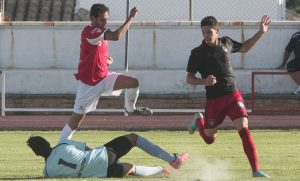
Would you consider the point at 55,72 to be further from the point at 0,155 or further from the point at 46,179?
the point at 46,179

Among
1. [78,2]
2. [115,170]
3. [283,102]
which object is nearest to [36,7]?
[78,2]

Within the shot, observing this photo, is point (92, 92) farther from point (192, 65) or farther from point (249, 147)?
point (249, 147)

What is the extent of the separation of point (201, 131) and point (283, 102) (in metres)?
13.2

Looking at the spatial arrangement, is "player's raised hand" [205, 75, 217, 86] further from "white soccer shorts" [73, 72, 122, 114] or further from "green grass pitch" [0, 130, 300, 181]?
"white soccer shorts" [73, 72, 122, 114]

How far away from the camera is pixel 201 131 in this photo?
13781 millimetres

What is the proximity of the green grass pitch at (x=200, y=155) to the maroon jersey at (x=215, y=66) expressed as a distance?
3.59 feet

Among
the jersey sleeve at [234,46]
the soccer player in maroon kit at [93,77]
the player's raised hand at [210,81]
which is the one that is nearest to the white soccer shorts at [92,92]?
the soccer player in maroon kit at [93,77]

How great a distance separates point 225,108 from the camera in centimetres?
1295

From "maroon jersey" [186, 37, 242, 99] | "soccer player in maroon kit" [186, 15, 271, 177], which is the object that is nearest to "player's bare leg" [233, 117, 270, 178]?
"soccer player in maroon kit" [186, 15, 271, 177]

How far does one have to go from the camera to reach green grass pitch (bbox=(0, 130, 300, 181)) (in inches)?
500

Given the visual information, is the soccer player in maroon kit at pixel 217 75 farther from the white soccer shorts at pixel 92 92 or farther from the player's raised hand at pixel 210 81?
→ the white soccer shorts at pixel 92 92

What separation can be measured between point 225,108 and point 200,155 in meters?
2.86

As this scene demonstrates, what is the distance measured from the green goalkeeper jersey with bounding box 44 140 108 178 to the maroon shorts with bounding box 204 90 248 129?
73.9 inches

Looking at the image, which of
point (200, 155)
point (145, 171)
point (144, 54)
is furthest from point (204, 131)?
point (144, 54)
